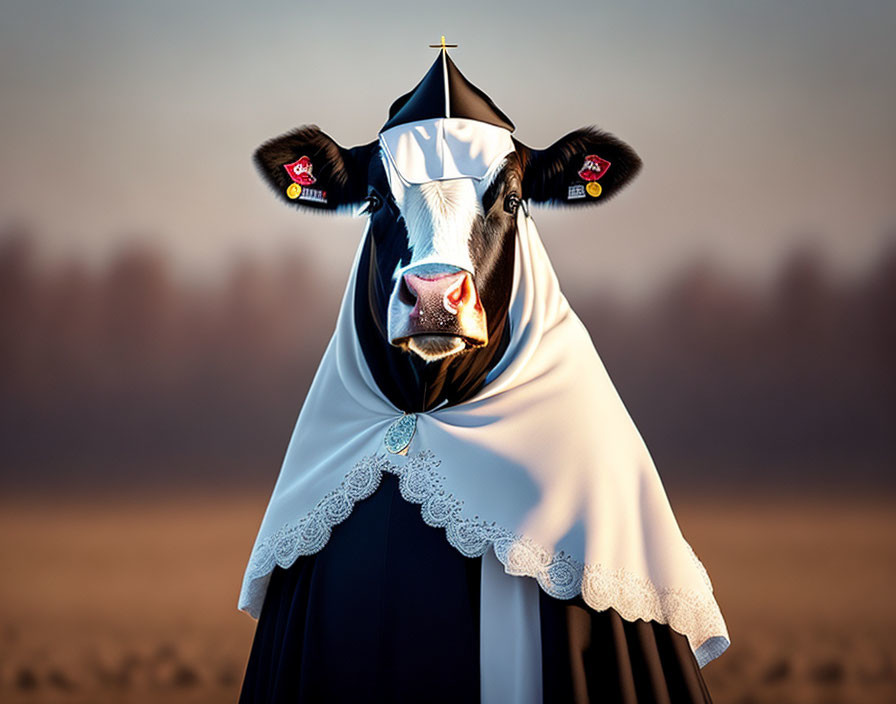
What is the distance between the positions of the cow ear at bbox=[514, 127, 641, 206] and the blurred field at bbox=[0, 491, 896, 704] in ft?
6.93

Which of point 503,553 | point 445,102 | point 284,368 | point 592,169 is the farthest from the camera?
point 284,368

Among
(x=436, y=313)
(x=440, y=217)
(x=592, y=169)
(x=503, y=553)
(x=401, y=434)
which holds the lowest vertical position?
(x=503, y=553)

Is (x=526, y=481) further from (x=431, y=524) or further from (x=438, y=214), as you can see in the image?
(x=438, y=214)

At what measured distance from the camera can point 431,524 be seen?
139cm

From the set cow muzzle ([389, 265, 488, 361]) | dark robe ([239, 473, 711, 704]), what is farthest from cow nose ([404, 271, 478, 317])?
dark robe ([239, 473, 711, 704])

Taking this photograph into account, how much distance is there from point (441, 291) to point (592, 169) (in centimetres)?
60

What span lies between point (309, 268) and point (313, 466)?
2.60 metres

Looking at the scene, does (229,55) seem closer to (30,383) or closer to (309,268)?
(309,268)

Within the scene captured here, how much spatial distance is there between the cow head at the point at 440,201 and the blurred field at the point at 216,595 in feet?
7.13

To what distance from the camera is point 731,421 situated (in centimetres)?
367

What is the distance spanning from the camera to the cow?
1.33m

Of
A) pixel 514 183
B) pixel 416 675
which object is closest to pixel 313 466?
pixel 416 675

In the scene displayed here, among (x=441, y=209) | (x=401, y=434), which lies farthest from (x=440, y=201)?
(x=401, y=434)

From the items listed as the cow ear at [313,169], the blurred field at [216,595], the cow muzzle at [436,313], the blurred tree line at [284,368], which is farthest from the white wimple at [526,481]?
the blurred tree line at [284,368]
